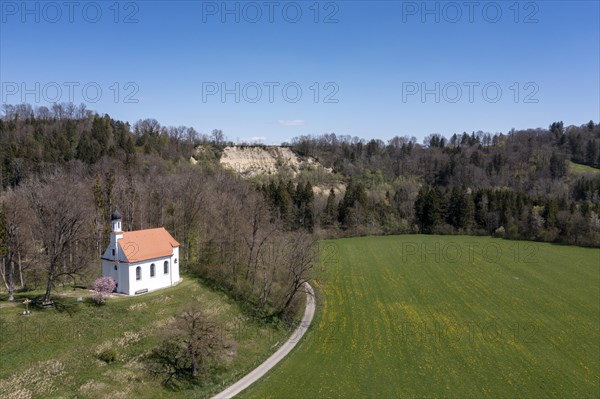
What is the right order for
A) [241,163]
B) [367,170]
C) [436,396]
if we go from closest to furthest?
[436,396] → [367,170] → [241,163]

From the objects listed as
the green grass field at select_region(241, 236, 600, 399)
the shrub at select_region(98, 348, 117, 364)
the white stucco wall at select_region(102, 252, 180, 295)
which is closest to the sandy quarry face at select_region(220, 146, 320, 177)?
the green grass field at select_region(241, 236, 600, 399)

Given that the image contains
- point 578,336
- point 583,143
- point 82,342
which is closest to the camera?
point 82,342

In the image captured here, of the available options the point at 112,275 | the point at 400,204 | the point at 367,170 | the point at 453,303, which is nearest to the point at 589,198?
the point at 400,204

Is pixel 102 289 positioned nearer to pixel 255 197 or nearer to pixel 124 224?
pixel 124 224

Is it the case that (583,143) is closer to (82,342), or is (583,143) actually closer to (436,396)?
(436,396)

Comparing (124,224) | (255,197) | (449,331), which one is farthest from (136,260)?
(255,197)

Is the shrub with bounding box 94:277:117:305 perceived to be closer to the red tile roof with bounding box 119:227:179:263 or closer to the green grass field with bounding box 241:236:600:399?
the red tile roof with bounding box 119:227:179:263

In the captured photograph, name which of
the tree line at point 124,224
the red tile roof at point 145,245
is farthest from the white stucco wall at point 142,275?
the tree line at point 124,224
